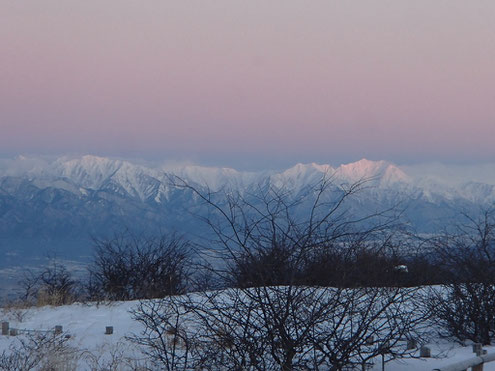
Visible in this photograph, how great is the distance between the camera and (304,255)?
915 centimetres

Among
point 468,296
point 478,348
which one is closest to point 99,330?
point 468,296

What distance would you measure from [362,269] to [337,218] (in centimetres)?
63

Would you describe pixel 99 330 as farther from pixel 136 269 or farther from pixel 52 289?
pixel 136 269

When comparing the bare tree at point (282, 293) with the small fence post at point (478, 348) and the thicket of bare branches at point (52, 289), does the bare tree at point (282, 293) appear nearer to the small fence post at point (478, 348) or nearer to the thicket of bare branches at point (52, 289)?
the small fence post at point (478, 348)

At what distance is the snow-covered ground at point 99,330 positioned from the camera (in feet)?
A: 38.1

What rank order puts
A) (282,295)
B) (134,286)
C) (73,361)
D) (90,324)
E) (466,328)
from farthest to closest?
(134,286) → (90,324) → (466,328) → (73,361) → (282,295)

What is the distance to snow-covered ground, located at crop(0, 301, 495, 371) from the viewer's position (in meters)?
11.6

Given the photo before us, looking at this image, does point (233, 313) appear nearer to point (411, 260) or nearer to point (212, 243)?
point (212, 243)

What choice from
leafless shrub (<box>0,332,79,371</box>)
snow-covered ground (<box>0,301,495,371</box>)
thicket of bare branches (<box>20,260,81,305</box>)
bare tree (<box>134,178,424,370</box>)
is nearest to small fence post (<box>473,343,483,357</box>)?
snow-covered ground (<box>0,301,495,371</box>)

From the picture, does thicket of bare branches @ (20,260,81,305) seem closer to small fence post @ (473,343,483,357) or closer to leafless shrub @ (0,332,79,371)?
leafless shrub @ (0,332,79,371)

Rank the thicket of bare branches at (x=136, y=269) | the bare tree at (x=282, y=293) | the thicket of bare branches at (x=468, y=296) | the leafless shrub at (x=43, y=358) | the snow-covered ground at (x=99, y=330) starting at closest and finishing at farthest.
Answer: the bare tree at (x=282, y=293) < the leafless shrub at (x=43, y=358) < the snow-covered ground at (x=99, y=330) < the thicket of bare branches at (x=468, y=296) < the thicket of bare branches at (x=136, y=269)

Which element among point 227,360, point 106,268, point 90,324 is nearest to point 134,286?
point 106,268

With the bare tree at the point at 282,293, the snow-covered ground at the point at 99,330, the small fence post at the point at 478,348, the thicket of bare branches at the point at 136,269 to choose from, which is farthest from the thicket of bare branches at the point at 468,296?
the thicket of bare branches at the point at 136,269

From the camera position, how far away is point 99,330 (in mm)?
15945
